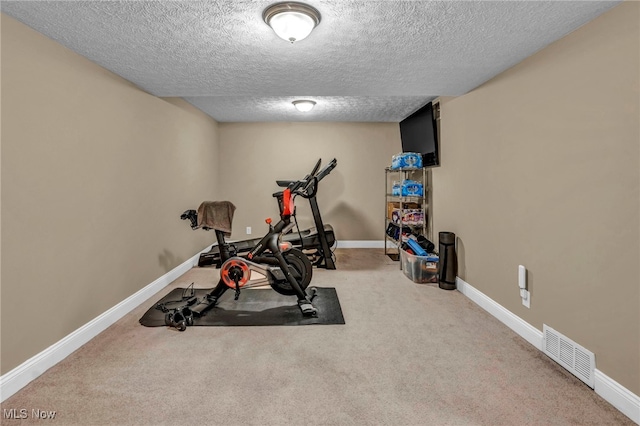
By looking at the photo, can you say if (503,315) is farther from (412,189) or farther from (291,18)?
(291,18)

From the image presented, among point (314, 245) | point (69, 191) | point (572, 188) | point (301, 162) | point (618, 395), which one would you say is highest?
point (301, 162)

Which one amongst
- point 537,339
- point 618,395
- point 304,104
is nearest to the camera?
point 618,395

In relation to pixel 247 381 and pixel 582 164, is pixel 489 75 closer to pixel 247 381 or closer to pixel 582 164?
pixel 582 164

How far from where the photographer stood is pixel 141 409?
1.67 metres

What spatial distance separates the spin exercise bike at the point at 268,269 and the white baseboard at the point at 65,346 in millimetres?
322

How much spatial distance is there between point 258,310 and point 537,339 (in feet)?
7.33

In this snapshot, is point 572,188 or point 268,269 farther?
point 268,269

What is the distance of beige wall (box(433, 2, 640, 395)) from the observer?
1683 mm

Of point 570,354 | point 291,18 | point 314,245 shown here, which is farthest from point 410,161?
point 291,18

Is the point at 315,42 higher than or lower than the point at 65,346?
higher

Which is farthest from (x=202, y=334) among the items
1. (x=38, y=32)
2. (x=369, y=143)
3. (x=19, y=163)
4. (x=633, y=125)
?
(x=369, y=143)

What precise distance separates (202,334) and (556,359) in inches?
98.0

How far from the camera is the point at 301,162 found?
19.1ft

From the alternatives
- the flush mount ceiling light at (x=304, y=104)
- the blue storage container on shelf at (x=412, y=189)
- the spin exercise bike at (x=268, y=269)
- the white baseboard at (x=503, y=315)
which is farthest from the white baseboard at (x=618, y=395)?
the flush mount ceiling light at (x=304, y=104)
